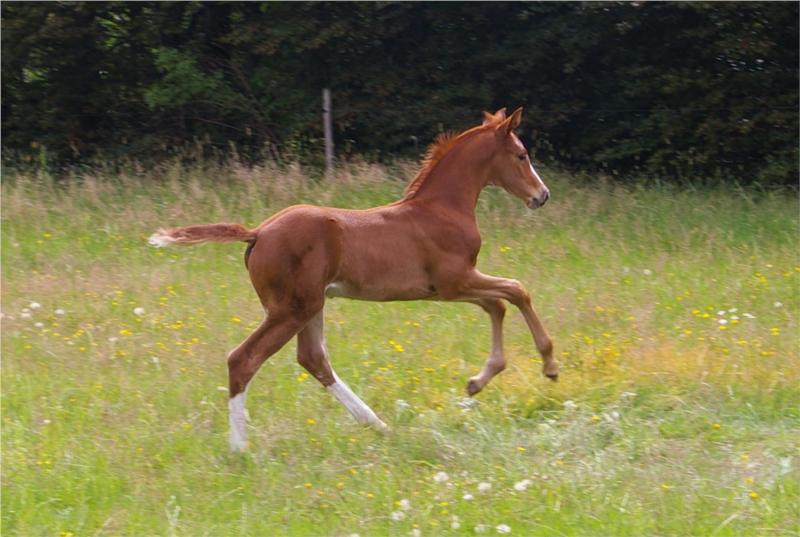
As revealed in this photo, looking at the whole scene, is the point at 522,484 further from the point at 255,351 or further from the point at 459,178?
the point at 459,178

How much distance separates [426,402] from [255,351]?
128cm

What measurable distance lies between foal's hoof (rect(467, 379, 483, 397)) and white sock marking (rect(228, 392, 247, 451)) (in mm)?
1427

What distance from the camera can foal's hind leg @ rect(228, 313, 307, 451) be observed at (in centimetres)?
650

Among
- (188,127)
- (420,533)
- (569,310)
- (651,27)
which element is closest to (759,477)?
(420,533)

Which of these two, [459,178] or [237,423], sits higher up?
[459,178]

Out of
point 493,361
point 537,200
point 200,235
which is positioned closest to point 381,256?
point 493,361

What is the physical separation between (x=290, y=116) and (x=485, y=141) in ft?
38.6

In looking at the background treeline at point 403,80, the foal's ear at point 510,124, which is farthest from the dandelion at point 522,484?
the background treeline at point 403,80

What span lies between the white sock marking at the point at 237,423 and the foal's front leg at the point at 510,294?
1.53 m

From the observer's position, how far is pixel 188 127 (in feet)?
63.9

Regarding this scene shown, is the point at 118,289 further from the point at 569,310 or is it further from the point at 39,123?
the point at 39,123

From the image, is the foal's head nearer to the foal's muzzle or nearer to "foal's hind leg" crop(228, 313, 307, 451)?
the foal's muzzle

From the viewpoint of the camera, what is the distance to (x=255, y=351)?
654 centimetres

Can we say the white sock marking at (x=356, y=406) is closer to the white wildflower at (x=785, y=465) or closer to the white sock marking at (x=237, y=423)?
the white sock marking at (x=237, y=423)
